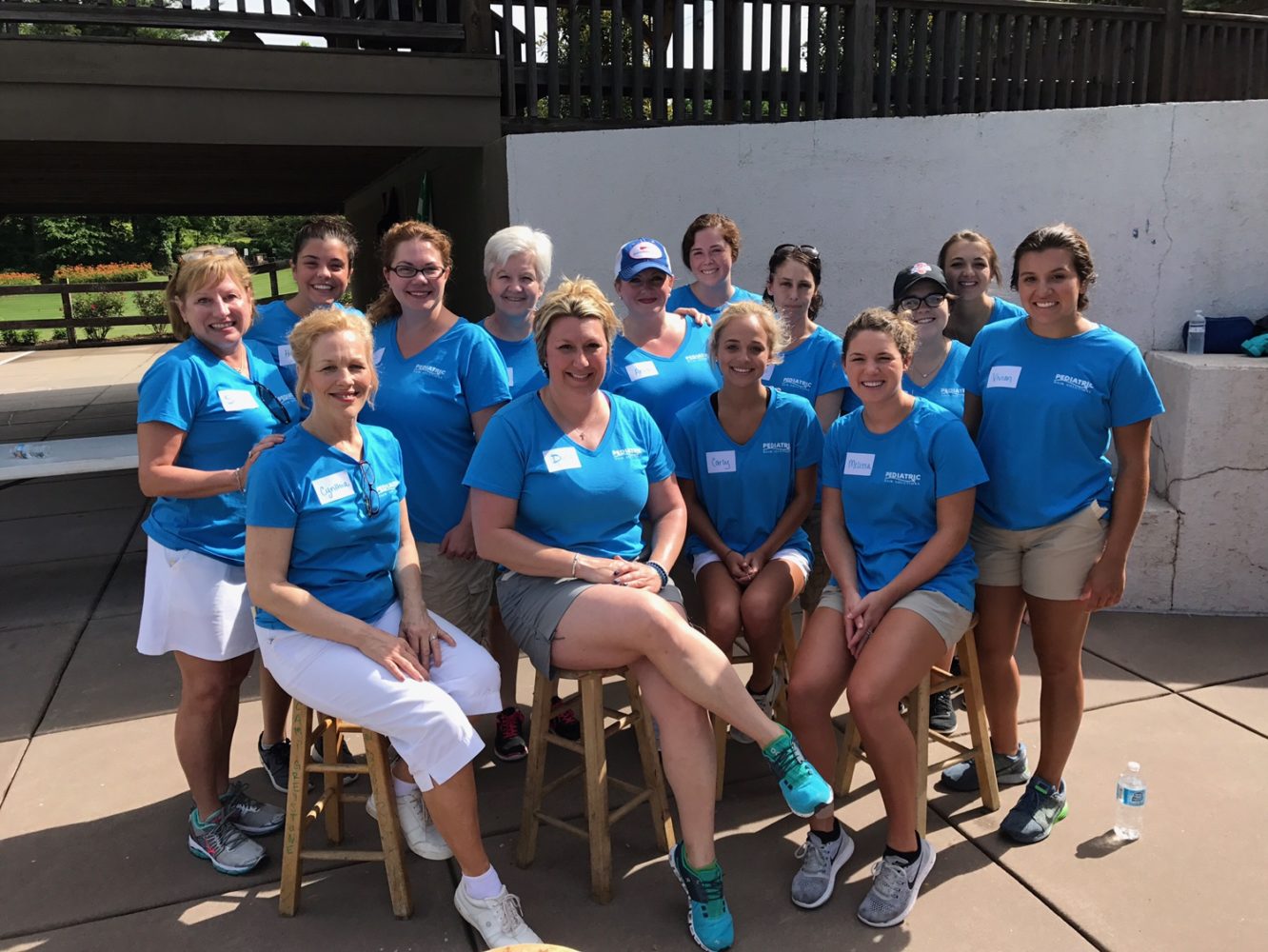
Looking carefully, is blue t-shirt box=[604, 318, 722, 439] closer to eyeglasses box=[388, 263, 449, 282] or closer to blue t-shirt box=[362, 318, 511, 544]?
blue t-shirt box=[362, 318, 511, 544]

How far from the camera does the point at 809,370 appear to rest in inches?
136

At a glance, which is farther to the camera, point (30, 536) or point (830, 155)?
point (30, 536)

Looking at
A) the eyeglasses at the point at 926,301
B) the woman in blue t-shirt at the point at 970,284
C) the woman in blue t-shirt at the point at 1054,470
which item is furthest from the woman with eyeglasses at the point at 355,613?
the woman in blue t-shirt at the point at 970,284

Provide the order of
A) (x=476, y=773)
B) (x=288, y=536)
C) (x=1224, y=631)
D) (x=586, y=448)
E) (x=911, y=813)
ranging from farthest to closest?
(x=1224, y=631) → (x=476, y=773) → (x=586, y=448) → (x=911, y=813) → (x=288, y=536)

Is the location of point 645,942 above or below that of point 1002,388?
below

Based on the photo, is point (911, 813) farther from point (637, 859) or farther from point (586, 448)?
point (586, 448)

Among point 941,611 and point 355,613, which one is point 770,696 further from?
point 355,613

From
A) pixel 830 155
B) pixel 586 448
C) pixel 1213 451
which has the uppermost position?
pixel 830 155

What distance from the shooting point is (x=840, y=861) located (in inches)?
104

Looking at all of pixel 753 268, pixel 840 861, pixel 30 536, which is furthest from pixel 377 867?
pixel 30 536

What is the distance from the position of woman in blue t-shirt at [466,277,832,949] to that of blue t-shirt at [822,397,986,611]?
55 cm

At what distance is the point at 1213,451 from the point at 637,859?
11.3 feet

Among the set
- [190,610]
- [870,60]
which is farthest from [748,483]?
[870,60]

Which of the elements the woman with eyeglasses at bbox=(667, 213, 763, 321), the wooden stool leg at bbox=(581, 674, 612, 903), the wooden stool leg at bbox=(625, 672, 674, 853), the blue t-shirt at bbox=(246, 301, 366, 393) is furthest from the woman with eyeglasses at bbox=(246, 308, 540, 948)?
the woman with eyeglasses at bbox=(667, 213, 763, 321)
